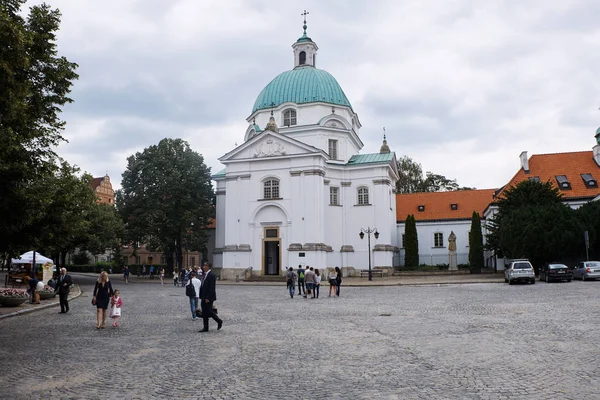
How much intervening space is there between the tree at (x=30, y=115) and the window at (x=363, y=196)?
3616 centimetres

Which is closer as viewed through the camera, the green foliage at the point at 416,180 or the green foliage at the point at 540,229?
the green foliage at the point at 540,229

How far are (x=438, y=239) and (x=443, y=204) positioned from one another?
4295 mm

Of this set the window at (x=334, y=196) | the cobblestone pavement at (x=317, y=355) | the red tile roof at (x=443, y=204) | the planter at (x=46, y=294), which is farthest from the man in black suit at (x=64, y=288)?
the red tile roof at (x=443, y=204)

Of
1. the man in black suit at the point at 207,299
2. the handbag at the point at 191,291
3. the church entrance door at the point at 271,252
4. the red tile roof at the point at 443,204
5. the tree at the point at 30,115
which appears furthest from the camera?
the red tile roof at the point at 443,204

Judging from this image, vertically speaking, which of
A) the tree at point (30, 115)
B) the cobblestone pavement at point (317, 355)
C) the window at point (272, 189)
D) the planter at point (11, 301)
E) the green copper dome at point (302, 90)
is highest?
the green copper dome at point (302, 90)

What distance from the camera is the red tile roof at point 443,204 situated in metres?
58.6

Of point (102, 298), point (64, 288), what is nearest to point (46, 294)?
point (64, 288)

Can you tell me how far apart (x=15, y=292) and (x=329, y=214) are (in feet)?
99.3

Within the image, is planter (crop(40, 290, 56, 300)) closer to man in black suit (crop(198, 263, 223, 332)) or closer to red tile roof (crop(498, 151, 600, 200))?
man in black suit (crop(198, 263, 223, 332))

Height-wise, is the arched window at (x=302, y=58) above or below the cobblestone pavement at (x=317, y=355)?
above

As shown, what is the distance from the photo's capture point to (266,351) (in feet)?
36.7

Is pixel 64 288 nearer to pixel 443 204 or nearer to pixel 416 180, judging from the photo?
pixel 443 204

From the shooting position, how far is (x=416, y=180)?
75.6 metres

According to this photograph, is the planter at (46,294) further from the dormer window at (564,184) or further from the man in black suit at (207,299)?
the dormer window at (564,184)
